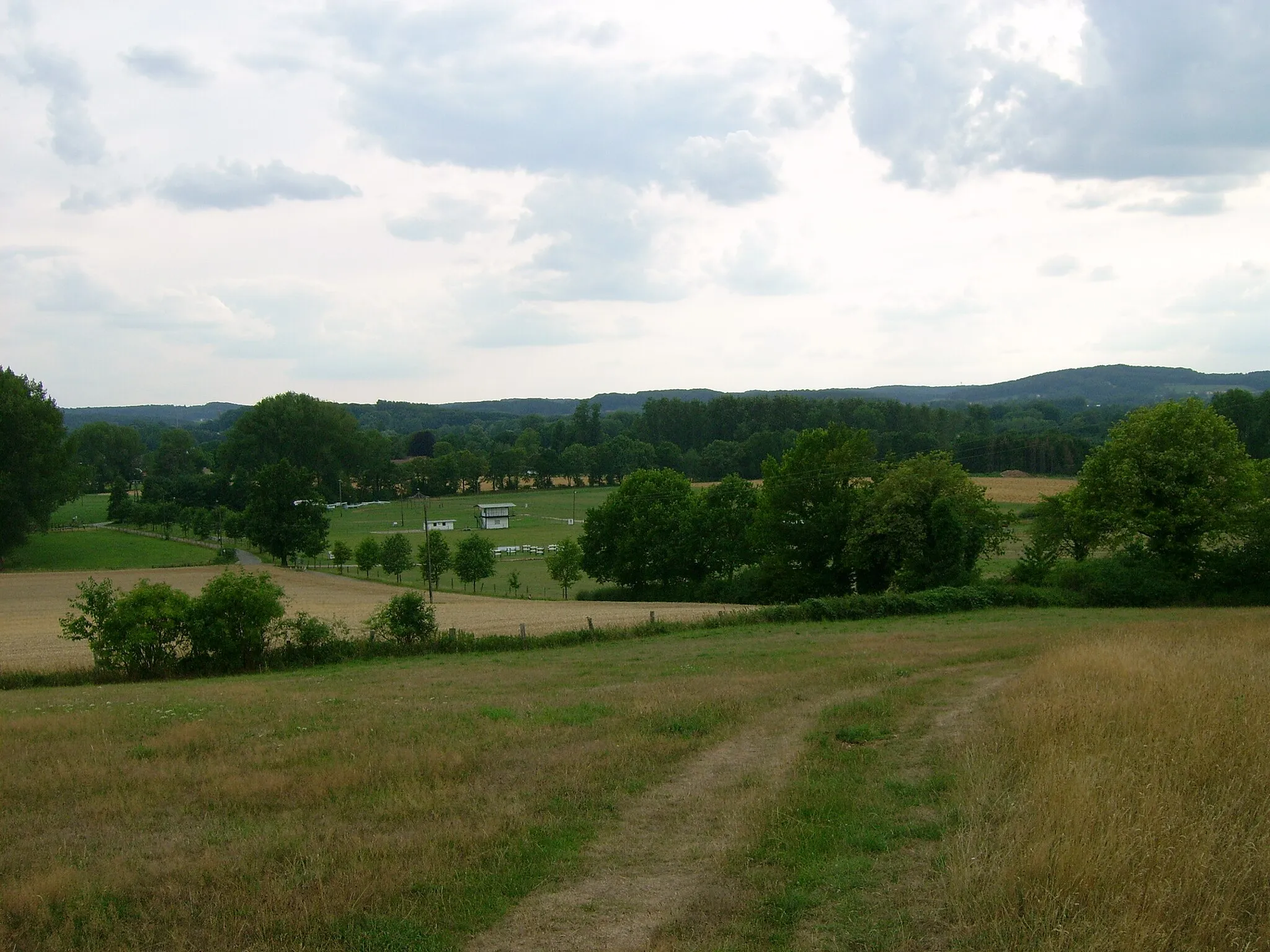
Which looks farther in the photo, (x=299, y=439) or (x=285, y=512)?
(x=299, y=439)

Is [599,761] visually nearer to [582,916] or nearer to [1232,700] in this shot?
[582,916]

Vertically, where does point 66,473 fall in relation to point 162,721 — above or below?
above

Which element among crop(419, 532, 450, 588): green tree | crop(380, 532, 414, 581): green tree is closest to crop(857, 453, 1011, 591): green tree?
crop(419, 532, 450, 588): green tree

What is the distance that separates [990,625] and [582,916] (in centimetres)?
2660

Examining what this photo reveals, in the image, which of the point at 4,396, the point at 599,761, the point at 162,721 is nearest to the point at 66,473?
the point at 4,396

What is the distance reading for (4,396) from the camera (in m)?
75.7

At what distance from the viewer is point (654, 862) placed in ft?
27.6

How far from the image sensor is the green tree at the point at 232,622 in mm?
28906

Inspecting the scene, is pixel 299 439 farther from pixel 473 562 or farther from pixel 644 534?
pixel 644 534

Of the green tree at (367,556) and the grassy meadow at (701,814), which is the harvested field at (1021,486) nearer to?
the green tree at (367,556)

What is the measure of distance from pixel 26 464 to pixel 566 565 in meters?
44.4

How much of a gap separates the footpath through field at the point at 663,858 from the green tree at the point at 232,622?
20926mm

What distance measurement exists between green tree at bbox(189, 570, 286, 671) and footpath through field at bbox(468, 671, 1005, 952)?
2093 cm

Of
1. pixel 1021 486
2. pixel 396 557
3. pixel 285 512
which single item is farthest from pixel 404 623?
pixel 1021 486
